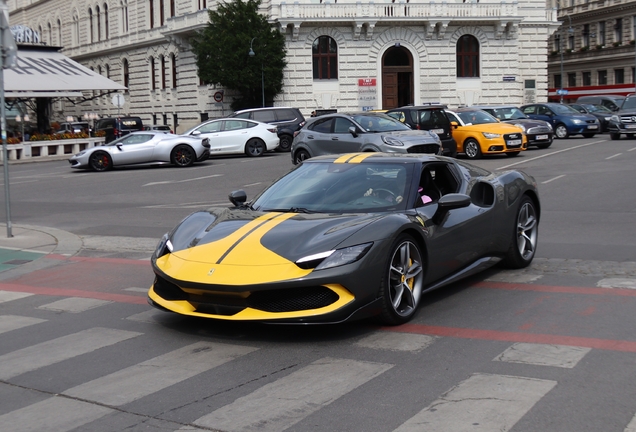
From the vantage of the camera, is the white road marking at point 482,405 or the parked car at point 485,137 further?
the parked car at point 485,137

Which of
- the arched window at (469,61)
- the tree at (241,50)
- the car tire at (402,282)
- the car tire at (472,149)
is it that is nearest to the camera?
the car tire at (402,282)

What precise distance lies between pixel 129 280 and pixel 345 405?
4.95 m

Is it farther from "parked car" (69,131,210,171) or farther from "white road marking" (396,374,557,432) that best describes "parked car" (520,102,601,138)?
"white road marking" (396,374,557,432)

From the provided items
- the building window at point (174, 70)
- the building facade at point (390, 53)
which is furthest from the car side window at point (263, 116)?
the building window at point (174, 70)

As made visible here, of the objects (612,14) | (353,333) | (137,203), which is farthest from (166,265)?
(612,14)

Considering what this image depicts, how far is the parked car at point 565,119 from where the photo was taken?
120 ft

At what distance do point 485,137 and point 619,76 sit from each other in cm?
5512

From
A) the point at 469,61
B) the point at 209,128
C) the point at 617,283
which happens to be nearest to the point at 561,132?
the point at 209,128

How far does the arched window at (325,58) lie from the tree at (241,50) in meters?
2.01

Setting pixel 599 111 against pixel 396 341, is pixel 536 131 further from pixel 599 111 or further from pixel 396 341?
pixel 396 341

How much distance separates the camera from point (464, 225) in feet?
25.5

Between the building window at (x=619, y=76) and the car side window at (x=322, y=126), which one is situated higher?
the building window at (x=619, y=76)

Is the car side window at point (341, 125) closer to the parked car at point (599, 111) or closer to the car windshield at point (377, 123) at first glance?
the car windshield at point (377, 123)

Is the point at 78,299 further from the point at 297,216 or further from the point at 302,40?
the point at 302,40
